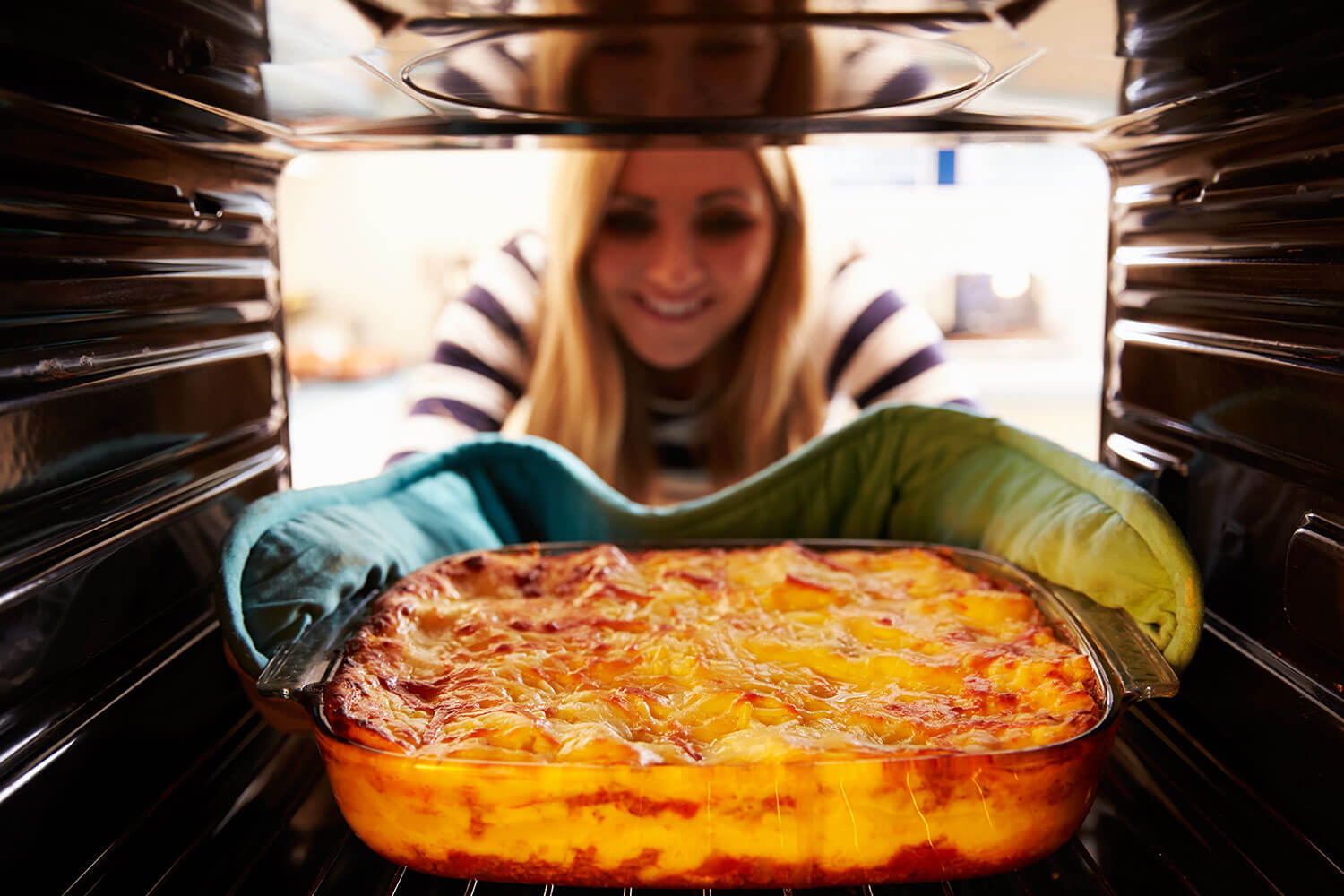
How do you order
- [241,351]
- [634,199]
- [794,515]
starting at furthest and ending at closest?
[634,199], [794,515], [241,351]

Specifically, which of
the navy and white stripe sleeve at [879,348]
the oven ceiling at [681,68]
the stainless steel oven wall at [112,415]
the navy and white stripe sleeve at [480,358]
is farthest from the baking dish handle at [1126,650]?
the navy and white stripe sleeve at [480,358]

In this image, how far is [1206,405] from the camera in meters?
0.94

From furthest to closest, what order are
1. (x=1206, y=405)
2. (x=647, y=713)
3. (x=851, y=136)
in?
(x=851, y=136)
(x=1206, y=405)
(x=647, y=713)

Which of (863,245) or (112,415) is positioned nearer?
(112,415)

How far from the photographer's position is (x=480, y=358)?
2.02 m

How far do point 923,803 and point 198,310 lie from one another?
83cm

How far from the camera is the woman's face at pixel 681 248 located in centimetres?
184

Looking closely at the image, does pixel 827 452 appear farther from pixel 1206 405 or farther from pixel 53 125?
pixel 53 125

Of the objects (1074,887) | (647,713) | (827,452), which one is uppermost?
(827,452)

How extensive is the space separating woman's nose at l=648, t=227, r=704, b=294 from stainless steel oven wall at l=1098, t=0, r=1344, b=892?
958 mm

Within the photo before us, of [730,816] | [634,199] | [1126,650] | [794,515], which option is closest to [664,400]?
[634,199]

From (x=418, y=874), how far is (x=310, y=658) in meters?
0.20

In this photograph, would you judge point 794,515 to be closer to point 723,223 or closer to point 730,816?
point 730,816

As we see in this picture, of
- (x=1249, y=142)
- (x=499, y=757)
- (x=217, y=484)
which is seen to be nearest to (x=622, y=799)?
(x=499, y=757)
